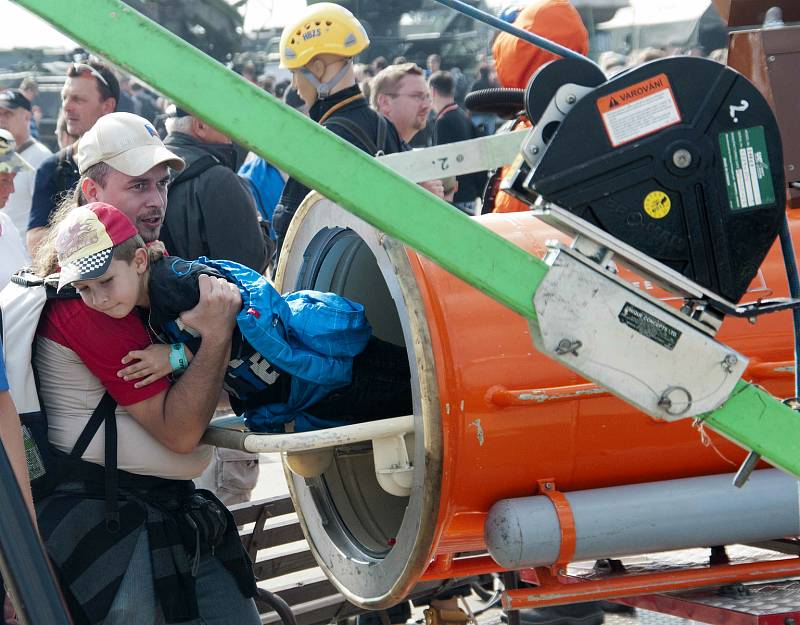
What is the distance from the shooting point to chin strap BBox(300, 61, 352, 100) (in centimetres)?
423

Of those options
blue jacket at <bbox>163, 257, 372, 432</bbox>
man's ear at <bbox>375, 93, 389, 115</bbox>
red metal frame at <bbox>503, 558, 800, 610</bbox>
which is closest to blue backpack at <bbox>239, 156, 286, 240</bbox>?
man's ear at <bbox>375, 93, 389, 115</bbox>

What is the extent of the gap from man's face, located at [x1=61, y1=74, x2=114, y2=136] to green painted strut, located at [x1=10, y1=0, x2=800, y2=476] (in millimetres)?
3249

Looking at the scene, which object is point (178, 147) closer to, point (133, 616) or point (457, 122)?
point (133, 616)

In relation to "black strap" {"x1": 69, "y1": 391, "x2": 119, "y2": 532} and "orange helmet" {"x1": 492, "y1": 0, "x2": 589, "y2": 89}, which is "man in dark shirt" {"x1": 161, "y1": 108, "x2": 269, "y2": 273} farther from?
"black strap" {"x1": 69, "y1": 391, "x2": 119, "y2": 532}

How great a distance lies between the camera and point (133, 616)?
8.23 ft

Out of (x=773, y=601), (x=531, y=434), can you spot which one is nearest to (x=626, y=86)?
(x=531, y=434)

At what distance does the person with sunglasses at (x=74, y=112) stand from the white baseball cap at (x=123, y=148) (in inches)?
66.4

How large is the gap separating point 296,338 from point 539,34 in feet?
5.75

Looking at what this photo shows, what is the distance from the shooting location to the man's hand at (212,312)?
2.51m

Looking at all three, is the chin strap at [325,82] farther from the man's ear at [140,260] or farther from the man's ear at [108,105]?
the man's ear at [140,260]

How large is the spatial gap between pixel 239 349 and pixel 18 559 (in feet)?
3.45

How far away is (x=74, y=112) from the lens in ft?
15.9

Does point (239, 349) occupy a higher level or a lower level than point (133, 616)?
higher

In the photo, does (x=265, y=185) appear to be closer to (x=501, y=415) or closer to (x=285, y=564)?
(x=285, y=564)
